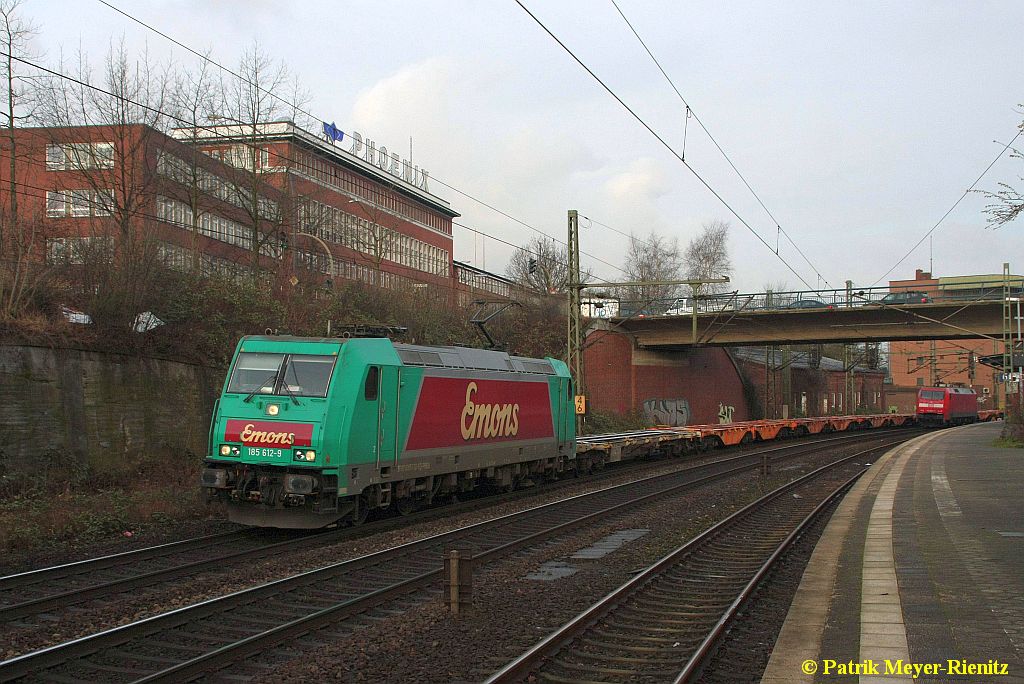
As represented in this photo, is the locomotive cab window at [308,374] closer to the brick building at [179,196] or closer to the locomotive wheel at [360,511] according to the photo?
the locomotive wheel at [360,511]

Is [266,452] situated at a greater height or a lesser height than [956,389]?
lesser

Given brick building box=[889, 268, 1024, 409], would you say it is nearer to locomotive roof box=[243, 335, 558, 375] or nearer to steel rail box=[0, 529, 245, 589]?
locomotive roof box=[243, 335, 558, 375]

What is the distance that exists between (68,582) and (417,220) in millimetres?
58370

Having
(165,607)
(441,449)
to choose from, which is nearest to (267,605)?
(165,607)

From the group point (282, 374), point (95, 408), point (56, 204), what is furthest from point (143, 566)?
point (56, 204)

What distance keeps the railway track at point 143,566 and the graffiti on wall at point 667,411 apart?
109 feet

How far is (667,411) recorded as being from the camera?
4950 centimetres

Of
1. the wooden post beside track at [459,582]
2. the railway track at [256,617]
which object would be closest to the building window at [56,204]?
the railway track at [256,617]

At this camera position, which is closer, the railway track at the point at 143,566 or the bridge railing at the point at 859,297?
the railway track at the point at 143,566

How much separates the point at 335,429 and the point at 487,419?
538cm

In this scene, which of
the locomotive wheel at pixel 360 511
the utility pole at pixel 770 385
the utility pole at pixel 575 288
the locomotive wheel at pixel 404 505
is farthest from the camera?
the utility pole at pixel 770 385

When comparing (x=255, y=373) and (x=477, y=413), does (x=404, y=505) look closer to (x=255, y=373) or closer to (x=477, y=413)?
(x=477, y=413)

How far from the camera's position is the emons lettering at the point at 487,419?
58.4 feet

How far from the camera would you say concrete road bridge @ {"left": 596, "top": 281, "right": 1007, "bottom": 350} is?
39875 mm
